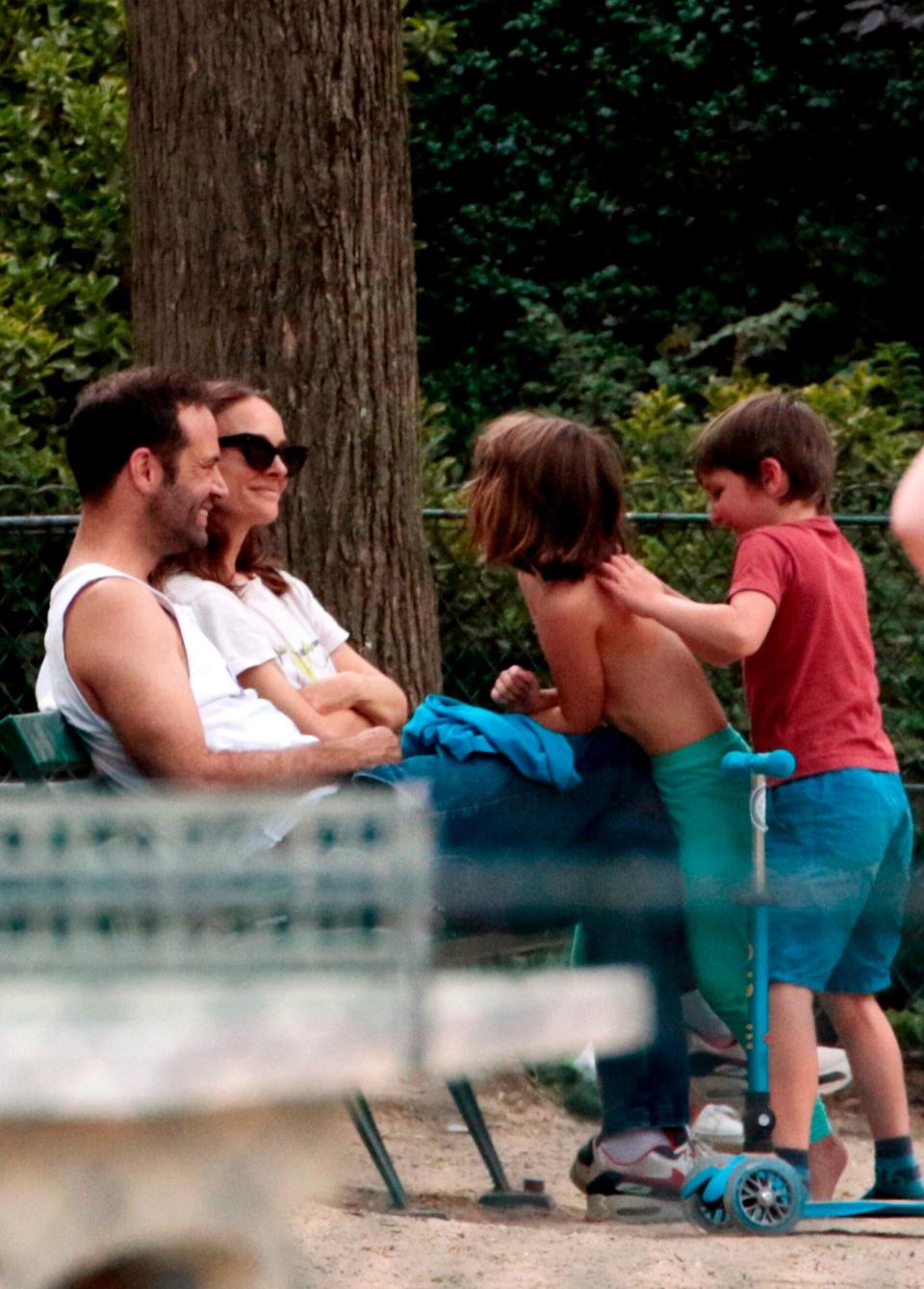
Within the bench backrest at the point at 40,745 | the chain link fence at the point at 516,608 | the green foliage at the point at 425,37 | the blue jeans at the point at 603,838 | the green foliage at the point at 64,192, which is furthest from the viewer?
the green foliage at the point at 425,37

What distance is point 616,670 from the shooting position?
379 centimetres

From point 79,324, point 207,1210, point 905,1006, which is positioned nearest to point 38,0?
point 79,324

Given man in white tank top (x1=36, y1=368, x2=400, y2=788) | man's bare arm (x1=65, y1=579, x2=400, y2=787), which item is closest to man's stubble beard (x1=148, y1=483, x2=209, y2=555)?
man in white tank top (x1=36, y1=368, x2=400, y2=788)

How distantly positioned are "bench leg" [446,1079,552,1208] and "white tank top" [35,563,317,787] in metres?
0.75

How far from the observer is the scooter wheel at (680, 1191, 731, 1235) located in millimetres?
3600

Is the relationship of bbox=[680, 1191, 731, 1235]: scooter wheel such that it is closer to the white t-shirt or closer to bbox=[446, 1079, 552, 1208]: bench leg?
bbox=[446, 1079, 552, 1208]: bench leg

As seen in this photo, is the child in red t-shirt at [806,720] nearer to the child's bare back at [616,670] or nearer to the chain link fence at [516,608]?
the child's bare back at [616,670]

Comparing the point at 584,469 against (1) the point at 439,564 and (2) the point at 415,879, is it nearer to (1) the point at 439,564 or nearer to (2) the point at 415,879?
(1) the point at 439,564

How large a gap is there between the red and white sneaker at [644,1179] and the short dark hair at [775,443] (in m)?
1.25

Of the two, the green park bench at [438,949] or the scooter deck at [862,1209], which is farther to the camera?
the scooter deck at [862,1209]

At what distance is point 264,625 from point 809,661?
1042mm

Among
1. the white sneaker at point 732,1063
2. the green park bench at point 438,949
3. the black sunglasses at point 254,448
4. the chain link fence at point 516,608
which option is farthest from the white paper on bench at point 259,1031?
the chain link fence at point 516,608

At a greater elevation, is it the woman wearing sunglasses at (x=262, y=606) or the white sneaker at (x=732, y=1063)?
the woman wearing sunglasses at (x=262, y=606)

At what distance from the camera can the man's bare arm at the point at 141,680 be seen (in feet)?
11.2
